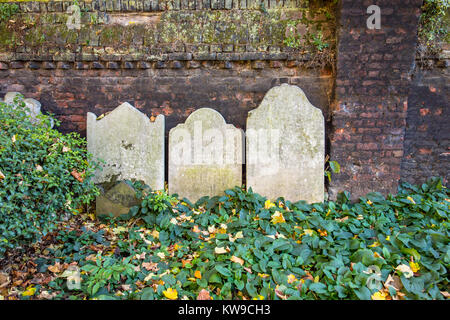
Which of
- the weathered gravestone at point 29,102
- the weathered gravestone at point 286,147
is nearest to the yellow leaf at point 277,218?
the weathered gravestone at point 286,147

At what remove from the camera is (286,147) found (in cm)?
402

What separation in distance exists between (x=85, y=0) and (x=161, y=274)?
3.75 m

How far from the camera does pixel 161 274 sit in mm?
2805

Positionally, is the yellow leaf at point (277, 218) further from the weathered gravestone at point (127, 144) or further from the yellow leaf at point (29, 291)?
the yellow leaf at point (29, 291)

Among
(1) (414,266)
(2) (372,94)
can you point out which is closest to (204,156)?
(2) (372,94)

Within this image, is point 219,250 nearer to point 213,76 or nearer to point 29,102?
point 213,76

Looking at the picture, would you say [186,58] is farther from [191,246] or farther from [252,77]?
[191,246]

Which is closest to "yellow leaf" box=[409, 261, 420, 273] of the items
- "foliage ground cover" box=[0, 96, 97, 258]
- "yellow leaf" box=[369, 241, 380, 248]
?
"yellow leaf" box=[369, 241, 380, 248]

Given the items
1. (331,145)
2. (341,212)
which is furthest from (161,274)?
(331,145)

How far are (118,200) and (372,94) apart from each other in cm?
347

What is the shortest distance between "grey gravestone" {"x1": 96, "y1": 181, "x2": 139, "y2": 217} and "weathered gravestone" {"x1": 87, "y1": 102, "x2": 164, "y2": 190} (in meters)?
0.20

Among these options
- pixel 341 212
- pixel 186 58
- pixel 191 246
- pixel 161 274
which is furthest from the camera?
pixel 186 58

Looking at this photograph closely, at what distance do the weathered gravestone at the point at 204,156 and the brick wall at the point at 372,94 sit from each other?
4.37 feet

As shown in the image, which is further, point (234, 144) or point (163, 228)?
point (234, 144)
